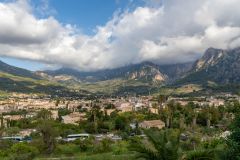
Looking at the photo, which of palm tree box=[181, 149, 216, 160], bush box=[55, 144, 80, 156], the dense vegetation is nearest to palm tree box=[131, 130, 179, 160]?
the dense vegetation

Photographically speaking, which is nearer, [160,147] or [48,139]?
[160,147]

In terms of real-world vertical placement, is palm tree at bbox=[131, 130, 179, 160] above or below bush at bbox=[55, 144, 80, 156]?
above

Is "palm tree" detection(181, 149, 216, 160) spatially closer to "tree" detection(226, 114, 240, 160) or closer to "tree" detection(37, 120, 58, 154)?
"tree" detection(226, 114, 240, 160)

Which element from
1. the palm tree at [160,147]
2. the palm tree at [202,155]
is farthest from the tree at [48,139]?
the palm tree at [202,155]

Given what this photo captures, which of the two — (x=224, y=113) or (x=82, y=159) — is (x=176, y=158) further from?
(x=224, y=113)

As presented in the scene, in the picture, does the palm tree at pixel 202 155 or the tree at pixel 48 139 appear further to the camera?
the tree at pixel 48 139

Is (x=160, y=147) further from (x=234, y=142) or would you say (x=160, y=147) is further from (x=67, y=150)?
(x=67, y=150)

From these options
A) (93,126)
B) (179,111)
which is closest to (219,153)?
(93,126)

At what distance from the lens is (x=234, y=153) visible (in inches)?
480

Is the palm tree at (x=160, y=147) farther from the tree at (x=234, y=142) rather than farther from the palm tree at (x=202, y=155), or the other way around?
the tree at (x=234, y=142)

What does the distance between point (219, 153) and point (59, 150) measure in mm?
30387

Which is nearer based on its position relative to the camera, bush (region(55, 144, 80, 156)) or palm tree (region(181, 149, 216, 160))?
palm tree (region(181, 149, 216, 160))

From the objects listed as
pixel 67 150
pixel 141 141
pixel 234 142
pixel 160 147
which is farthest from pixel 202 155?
pixel 67 150

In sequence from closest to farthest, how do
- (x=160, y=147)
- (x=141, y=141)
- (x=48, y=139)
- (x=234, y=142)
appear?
(x=234, y=142)
(x=160, y=147)
(x=141, y=141)
(x=48, y=139)
